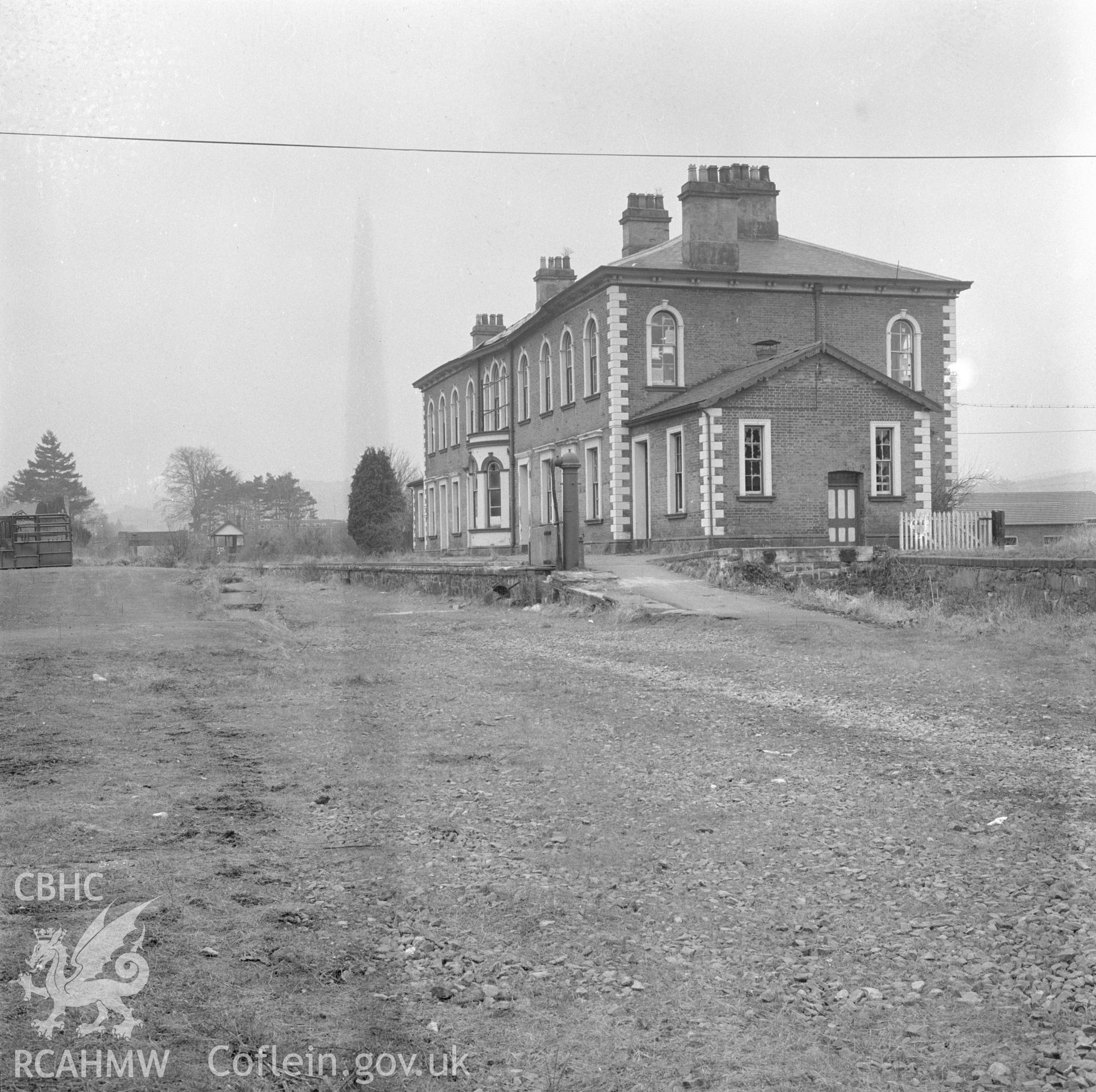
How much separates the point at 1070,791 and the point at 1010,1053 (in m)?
3.33

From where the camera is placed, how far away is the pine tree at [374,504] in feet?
179

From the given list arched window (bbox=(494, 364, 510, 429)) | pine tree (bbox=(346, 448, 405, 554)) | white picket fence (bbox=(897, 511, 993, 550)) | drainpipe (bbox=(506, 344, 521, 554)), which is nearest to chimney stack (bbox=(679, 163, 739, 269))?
white picket fence (bbox=(897, 511, 993, 550))

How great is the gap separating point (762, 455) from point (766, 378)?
1.82 metres

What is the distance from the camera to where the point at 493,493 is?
42.3m

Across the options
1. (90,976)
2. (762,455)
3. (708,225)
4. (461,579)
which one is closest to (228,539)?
(708,225)

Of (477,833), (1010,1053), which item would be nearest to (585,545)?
(477,833)

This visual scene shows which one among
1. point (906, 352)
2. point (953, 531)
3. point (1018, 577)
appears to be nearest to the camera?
point (1018, 577)

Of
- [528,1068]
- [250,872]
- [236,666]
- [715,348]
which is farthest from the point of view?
[715,348]

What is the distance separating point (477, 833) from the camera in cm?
569

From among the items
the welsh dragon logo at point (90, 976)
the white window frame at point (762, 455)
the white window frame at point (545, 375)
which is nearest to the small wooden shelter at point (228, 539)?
the white window frame at point (545, 375)

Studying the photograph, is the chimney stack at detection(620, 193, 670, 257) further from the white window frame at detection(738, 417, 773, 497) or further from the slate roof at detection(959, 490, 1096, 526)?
the slate roof at detection(959, 490, 1096, 526)

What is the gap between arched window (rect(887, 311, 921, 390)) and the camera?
33469 mm

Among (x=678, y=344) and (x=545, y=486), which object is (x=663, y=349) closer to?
(x=678, y=344)

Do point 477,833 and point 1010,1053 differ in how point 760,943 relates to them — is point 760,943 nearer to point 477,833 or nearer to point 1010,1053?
point 1010,1053
